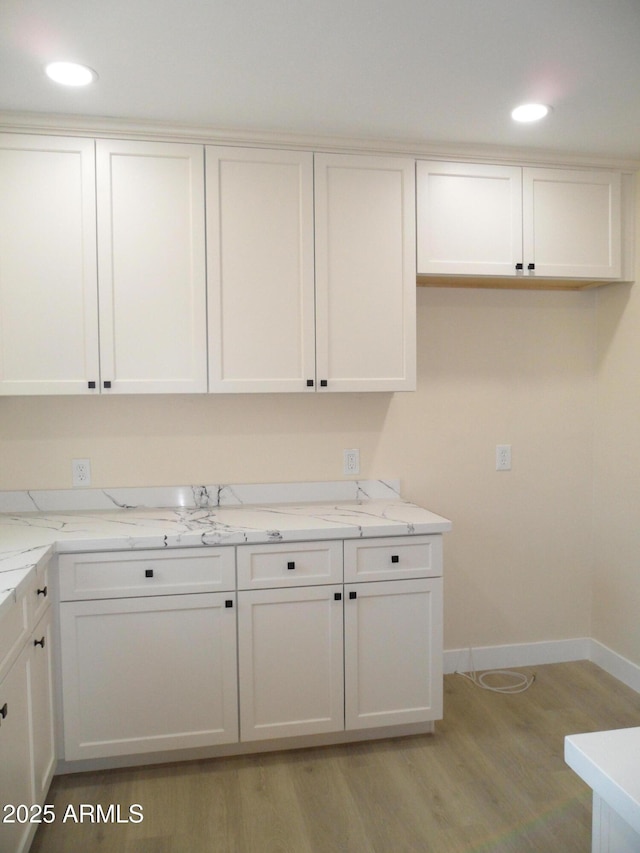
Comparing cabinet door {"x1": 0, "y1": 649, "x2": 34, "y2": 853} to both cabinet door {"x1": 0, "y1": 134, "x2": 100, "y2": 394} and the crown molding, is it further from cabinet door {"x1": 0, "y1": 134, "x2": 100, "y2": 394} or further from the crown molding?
the crown molding

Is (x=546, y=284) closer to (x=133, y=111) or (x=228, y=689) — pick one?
(x=133, y=111)

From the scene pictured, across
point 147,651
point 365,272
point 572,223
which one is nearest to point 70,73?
point 365,272

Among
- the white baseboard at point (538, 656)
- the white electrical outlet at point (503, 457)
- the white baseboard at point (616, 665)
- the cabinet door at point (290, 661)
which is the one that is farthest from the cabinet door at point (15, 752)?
the white baseboard at point (616, 665)

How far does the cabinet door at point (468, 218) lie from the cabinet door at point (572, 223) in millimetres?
71

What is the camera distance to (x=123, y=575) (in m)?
2.27

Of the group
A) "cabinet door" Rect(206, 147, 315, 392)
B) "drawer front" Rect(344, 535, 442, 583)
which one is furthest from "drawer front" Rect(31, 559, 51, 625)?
"drawer front" Rect(344, 535, 442, 583)

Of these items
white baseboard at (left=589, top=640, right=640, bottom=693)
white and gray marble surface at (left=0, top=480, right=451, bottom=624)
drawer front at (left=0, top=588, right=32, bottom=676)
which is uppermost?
white and gray marble surface at (left=0, top=480, right=451, bottom=624)

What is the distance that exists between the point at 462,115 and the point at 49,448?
2.15m

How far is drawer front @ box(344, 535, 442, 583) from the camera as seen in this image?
244 centimetres

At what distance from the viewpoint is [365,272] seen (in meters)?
2.62

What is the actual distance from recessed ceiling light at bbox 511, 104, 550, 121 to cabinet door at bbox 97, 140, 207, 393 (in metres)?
1.21

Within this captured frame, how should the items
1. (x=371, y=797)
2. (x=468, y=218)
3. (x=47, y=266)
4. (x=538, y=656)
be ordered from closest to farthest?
(x=371, y=797), (x=47, y=266), (x=468, y=218), (x=538, y=656)

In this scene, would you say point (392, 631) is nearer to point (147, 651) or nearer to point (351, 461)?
point (351, 461)

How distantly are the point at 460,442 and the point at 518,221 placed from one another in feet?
3.45
